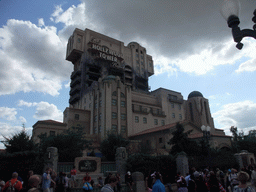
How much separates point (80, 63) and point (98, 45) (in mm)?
8511

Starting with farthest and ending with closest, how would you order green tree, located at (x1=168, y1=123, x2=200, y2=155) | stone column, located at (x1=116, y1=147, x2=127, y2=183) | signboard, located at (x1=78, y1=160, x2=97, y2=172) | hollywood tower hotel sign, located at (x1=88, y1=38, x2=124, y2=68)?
hollywood tower hotel sign, located at (x1=88, y1=38, x2=124, y2=68), green tree, located at (x1=168, y1=123, x2=200, y2=155), stone column, located at (x1=116, y1=147, x2=127, y2=183), signboard, located at (x1=78, y1=160, x2=97, y2=172)

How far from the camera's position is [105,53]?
6694 cm

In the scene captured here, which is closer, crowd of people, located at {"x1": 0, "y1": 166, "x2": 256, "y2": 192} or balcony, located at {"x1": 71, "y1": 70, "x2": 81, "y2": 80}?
crowd of people, located at {"x1": 0, "y1": 166, "x2": 256, "y2": 192}

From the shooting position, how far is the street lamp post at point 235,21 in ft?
17.6

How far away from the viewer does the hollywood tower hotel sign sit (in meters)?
64.4

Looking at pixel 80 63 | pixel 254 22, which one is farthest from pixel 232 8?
pixel 80 63

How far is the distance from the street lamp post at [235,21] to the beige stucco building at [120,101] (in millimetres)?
30508

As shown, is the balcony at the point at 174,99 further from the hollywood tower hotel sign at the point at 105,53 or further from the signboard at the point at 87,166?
the signboard at the point at 87,166

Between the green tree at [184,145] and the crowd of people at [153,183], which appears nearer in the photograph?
the crowd of people at [153,183]

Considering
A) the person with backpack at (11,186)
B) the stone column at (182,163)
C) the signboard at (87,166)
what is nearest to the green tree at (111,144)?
the signboard at (87,166)

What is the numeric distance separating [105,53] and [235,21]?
63624 millimetres

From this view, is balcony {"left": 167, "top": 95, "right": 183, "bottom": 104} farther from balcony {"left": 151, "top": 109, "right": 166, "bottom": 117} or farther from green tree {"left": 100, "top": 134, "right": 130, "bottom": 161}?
green tree {"left": 100, "top": 134, "right": 130, "bottom": 161}

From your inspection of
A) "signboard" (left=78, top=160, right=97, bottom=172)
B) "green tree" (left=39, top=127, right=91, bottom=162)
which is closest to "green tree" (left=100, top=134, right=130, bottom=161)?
"green tree" (left=39, top=127, right=91, bottom=162)

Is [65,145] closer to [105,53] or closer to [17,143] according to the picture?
[17,143]
